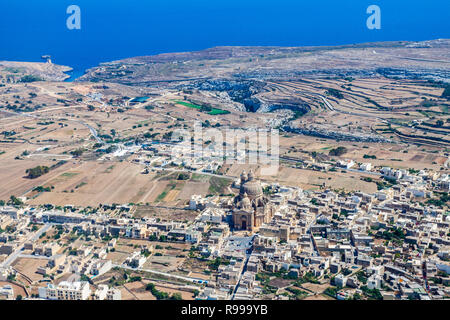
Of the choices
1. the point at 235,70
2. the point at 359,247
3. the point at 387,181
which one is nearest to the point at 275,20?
the point at 235,70

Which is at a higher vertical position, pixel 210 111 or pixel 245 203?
pixel 210 111

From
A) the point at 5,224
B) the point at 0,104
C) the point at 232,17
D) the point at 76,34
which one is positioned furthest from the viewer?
the point at 232,17

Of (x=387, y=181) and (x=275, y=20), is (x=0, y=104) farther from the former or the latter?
(x=275, y=20)

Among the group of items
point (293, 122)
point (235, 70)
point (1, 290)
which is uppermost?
point (235, 70)

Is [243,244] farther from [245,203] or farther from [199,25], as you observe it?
[199,25]

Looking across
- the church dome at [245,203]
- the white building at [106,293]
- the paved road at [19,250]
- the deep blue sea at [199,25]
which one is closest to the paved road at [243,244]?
the church dome at [245,203]

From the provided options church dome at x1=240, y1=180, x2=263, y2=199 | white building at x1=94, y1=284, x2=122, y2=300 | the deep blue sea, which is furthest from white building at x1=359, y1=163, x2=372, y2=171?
the deep blue sea

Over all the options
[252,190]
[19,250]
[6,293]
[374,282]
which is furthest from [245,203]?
[6,293]
